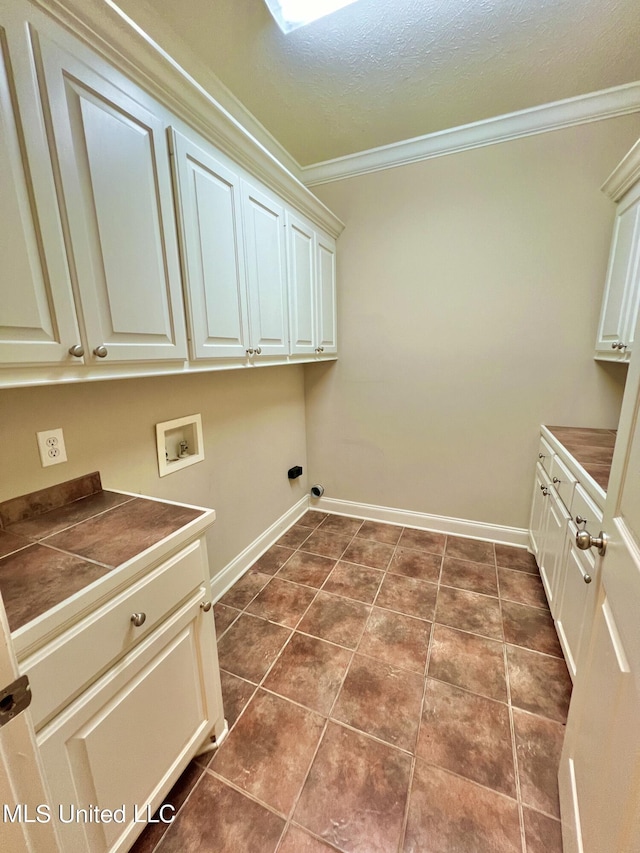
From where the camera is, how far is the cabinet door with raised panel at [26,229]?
30.2 inches

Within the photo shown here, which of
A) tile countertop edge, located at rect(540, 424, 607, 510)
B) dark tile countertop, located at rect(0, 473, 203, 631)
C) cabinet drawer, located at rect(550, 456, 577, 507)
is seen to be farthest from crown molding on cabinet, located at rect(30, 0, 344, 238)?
cabinet drawer, located at rect(550, 456, 577, 507)

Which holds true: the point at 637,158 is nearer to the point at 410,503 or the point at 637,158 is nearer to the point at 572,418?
the point at 572,418

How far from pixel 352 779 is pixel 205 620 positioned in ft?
2.41

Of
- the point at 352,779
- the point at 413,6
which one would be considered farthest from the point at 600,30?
the point at 352,779

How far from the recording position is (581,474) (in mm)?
1398

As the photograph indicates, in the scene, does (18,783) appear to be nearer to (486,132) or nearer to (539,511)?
(539,511)

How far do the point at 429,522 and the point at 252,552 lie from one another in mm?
1379

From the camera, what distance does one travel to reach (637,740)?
58cm

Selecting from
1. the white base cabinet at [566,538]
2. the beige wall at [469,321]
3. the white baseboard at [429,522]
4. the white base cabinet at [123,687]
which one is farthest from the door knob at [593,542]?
the white baseboard at [429,522]

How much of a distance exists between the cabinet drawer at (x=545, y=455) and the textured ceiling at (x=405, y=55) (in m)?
1.92

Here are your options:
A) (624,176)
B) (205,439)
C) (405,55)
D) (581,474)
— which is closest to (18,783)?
(205,439)

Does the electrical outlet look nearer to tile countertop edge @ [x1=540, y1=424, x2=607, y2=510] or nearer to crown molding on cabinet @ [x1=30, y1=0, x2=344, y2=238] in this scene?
crown molding on cabinet @ [x1=30, y1=0, x2=344, y2=238]

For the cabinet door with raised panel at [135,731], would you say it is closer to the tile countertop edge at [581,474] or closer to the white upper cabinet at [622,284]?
the tile countertop edge at [581,474]

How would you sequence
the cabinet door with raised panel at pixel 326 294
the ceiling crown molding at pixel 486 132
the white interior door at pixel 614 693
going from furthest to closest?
the cabinet door with raised panel at pixel 326 294
the ceiling crown molding at pixel 486 132
the white interior door at pixel 614 693
